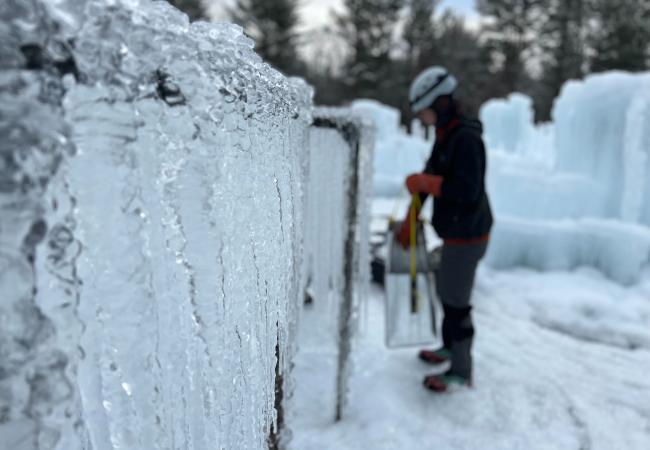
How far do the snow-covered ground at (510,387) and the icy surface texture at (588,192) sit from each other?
2.65 ft

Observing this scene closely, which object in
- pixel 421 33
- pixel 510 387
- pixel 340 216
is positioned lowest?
pixel 510 387

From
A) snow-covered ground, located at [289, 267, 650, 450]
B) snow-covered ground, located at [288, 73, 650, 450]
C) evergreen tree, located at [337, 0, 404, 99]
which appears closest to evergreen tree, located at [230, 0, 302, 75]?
evergreen tree, located at [337, 0, 404, 99]

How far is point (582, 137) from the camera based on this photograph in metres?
5.35

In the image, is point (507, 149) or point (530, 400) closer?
point (530, 400)

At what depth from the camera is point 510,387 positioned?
254cm

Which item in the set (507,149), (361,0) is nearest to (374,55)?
(361,0)

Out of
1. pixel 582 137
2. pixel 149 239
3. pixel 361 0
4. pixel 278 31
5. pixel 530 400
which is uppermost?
pixel 361 0

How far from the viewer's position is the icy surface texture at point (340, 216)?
Answer: 1.86 metres

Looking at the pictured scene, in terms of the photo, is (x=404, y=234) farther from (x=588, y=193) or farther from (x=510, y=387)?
(x=588, y=193)

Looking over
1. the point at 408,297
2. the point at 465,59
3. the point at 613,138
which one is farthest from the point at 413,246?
the point at 465,59

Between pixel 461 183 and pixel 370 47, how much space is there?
2232 centimetres

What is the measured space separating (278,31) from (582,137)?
50.3 ft

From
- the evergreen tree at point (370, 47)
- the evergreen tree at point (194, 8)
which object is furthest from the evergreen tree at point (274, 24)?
the evergreen tree at point (370, 47)

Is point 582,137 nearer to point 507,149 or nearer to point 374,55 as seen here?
point 507,149
